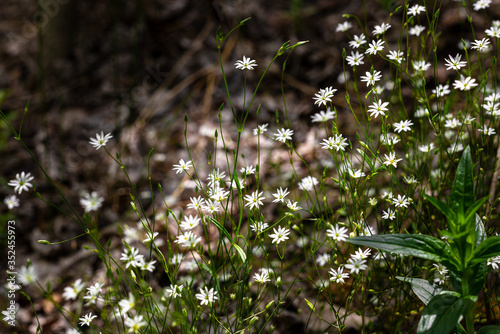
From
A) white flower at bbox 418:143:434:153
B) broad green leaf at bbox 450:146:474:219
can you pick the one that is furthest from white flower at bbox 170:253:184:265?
white flower at bbox 418:143:434:153

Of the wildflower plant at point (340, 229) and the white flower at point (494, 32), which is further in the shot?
the white flower at point (494, 32)

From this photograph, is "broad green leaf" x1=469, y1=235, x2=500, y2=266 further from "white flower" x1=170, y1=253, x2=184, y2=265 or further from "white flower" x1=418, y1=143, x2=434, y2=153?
"white flower" x1=170, y1=253, x2=184, y2=265

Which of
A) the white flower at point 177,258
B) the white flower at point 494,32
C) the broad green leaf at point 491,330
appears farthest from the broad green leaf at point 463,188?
the white flower at point 177,258

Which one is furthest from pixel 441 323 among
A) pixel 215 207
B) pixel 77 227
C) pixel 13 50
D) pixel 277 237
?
pixel 13 50

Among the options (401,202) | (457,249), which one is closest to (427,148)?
(401,202)

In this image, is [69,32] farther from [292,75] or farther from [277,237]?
[277,237]

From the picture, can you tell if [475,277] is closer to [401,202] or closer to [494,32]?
[401,202]

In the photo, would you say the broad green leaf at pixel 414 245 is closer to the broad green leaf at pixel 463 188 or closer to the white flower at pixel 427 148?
the broad green leaf at pixel 463 188
